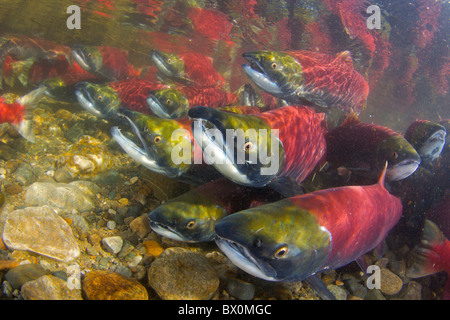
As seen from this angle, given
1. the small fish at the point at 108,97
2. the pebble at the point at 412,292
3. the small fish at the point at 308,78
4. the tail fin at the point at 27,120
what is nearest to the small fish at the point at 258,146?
the small fish at the point at 308,78

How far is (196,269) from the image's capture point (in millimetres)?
2420

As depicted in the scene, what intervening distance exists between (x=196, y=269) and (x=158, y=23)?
17.5 metres

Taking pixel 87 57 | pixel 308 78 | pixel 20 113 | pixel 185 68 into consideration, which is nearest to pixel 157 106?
pixel 20 113

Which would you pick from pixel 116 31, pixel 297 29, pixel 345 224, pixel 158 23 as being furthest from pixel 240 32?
pixel 345 224

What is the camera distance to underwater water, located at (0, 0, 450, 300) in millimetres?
2199

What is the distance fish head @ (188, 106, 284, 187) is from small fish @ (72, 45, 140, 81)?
690cm

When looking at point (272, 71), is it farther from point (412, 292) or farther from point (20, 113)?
point (20, 113)

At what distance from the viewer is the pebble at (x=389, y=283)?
3.26 meters

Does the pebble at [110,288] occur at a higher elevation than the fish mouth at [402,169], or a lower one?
lower

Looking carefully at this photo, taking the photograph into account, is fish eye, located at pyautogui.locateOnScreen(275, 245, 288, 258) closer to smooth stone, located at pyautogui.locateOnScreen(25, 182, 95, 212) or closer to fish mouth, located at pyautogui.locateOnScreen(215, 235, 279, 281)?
fish mouth, located at pyautogui.locateOnScreen(215, 235, 279, 281)

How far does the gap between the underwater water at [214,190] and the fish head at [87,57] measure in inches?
1.8

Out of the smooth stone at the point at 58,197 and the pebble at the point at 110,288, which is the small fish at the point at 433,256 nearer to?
the pebble at the point at 110,288

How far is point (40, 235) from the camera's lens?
8.26ft
